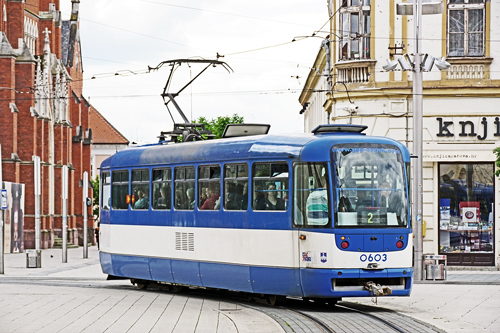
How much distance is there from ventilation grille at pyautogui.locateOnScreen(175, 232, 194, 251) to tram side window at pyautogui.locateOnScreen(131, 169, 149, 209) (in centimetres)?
153

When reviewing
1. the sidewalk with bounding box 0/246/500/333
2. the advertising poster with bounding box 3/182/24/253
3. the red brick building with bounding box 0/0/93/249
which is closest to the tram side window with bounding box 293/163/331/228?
the sidewalk with bounding box 0/246/500/333

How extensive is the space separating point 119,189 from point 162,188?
2289mm

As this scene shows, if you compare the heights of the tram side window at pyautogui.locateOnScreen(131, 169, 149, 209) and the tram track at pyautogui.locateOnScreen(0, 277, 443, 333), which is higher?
the tram side window at pyautogui.locateOnScreen(131, 169, 149, 209)

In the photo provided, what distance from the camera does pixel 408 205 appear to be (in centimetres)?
1633

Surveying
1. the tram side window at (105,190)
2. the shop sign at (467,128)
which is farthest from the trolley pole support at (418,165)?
the tram side window at (105,190)

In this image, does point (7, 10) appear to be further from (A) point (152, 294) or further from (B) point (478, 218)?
(A) point (152, 294)

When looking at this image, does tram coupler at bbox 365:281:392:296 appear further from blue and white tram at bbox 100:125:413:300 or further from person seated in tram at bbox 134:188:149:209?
person seated in tram at bbox 134:188:149:209

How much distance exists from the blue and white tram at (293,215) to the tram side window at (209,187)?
0.02 meters

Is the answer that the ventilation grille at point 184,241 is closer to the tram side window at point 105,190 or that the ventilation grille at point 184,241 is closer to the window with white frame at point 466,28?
the tram side window at point 105,190

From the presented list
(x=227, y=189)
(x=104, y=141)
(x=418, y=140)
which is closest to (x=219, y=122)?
(x=104, y=141)

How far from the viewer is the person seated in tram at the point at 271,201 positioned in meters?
16.5

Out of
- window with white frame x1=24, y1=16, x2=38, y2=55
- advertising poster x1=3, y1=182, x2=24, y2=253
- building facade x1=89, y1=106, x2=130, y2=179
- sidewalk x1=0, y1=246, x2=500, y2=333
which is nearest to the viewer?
sidewalk x1=0, y1=246, x2=500, y2=333

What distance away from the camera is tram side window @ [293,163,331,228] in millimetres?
15779

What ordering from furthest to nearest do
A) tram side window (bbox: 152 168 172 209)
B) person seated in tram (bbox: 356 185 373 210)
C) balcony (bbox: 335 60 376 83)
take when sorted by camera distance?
balcony (bbox: 335 60 376 83), tram side window (bbox: 152 168 172 209), person seated in tram (bbox: 356 185 373 210)
